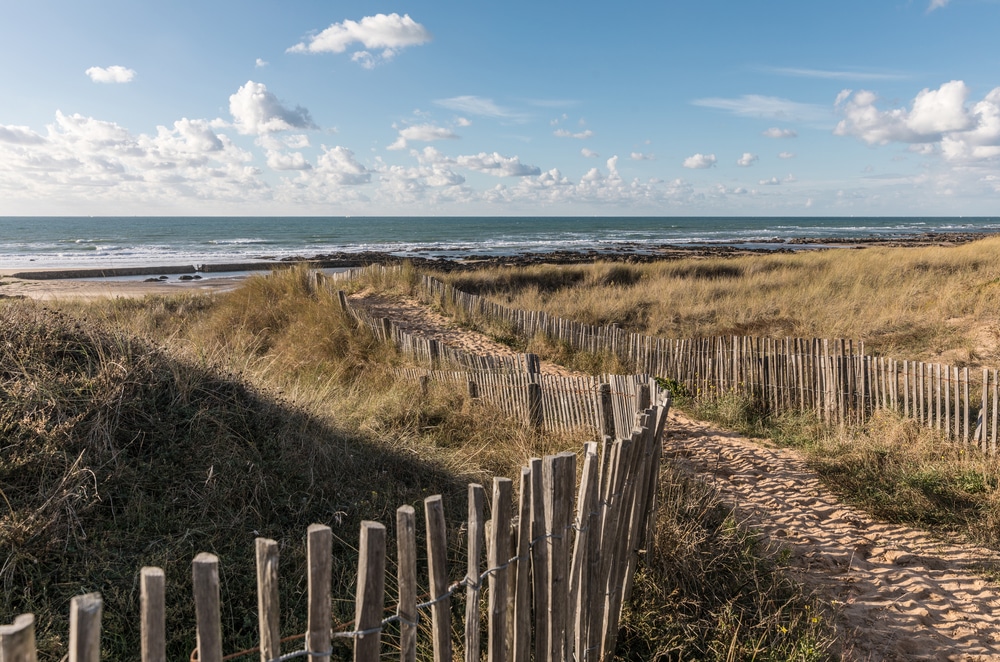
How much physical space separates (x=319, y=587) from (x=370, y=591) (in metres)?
0.17

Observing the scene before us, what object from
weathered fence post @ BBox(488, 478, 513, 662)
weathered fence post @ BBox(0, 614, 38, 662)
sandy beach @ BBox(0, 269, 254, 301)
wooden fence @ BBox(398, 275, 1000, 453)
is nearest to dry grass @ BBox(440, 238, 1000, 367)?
wooden fence @ BBox(398, 275, 1000, 453)

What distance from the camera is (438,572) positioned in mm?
1956

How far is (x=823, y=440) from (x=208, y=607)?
6.61m

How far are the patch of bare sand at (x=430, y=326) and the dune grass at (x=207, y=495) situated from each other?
494 centimetres

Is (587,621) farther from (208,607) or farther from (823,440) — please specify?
(823,440)

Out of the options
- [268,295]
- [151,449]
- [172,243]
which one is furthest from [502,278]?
[172,243]

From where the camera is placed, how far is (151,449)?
4.10m

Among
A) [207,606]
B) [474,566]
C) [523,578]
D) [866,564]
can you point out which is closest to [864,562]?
[866,564]

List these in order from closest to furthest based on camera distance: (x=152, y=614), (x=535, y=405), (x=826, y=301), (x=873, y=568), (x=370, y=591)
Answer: (x=152, y=614), (x=370, y=591), (x=873, y=568), (x=535, y=405), (x=826, y=301)

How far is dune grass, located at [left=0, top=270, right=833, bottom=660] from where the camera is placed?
3.21 metres

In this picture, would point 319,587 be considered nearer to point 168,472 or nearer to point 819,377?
point 168,472

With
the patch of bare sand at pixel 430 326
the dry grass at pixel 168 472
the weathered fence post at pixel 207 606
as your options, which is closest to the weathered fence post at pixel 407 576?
the weathered fence post at pixel 207 606

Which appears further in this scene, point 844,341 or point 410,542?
point 844,341

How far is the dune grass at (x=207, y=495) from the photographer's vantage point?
321 cm
